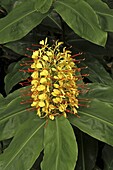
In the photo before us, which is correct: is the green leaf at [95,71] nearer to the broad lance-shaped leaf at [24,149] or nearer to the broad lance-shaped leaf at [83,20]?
the broad lance-shaped leaf at [83,20]

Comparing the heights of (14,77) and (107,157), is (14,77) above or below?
above

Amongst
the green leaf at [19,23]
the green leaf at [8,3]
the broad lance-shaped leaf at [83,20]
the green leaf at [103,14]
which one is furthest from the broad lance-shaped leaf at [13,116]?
the green leaf at [8,3]

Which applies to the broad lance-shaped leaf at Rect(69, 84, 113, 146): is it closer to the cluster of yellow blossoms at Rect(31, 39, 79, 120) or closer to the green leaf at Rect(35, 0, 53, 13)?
the cluster of yellow blossoms at Rect(31, 39, 79, 120)

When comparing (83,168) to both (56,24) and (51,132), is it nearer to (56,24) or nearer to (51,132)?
(51,132)

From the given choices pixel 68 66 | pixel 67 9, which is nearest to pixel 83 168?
pixel 68 66

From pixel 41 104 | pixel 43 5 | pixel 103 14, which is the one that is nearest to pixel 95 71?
pixel 103 14

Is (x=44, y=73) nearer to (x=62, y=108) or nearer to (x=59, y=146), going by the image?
(x=62, y=108)

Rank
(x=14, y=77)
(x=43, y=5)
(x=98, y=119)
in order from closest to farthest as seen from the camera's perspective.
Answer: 1. (x=98, y=119)
2. (x=43, y=5)
3. (x=14, y=77)

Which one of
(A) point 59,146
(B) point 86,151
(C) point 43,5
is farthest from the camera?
(B) point 86,151
